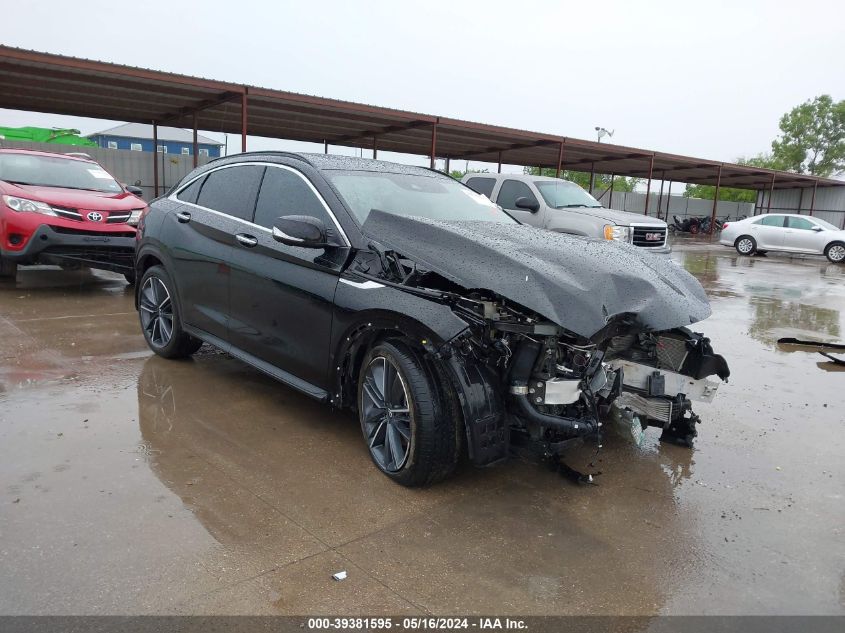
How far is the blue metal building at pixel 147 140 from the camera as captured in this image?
164 ft

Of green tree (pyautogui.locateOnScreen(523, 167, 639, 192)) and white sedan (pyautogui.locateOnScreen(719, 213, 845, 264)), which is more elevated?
green tree (pyautogui.locateOnScreen(523, 167, 639, 192))

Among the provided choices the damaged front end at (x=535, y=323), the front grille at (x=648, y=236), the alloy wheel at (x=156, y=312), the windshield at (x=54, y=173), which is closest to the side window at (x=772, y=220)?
the front grille at (x=648, y=236)

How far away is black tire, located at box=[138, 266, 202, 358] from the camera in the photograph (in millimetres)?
5078

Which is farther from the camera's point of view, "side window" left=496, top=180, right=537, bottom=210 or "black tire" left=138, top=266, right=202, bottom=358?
"side window" left=496, top=180, right=537, bottom=210

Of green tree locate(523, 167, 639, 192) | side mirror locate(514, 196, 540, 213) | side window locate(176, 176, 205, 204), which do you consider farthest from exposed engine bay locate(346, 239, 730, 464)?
green tree locate(523, 167, 639, 192)

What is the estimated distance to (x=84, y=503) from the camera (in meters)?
2.98

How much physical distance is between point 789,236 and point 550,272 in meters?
20.3

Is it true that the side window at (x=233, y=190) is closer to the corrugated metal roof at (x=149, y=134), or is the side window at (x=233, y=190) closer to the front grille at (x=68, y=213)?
the front grille at (x=68, y=213)

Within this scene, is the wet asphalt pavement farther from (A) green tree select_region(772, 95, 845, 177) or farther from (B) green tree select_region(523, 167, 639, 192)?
(A) green tree select_region(772, 95, 845, 177)

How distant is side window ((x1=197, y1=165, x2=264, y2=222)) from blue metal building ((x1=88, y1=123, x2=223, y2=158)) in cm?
4736

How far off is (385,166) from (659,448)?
269 centimetres

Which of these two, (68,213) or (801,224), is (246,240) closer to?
(68,213)

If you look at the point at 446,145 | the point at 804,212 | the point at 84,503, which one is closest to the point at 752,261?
the point at 446,145

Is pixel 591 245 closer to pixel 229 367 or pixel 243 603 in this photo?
pixel 243 603
